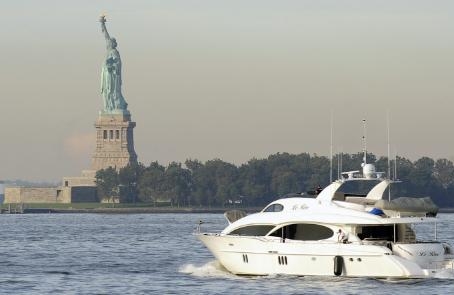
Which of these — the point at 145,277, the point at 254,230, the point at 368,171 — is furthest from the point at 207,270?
the point at 368,171

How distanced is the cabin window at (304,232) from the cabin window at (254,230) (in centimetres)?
72

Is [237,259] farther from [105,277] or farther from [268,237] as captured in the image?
[105,277]

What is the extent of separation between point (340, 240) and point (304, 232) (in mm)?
1935

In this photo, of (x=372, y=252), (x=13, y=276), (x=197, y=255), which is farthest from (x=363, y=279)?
(x=197, y=255)

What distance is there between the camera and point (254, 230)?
2574 inches

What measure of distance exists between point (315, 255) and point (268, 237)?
2.61 m

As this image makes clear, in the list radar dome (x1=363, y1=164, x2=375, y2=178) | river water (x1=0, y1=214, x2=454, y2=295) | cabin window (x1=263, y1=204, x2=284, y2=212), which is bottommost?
river water (x1=0, y1=214, x2=454, y2=295)

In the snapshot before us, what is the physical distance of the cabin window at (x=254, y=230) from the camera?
2557 inches

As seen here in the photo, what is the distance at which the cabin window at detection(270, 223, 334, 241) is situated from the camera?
63219 mm

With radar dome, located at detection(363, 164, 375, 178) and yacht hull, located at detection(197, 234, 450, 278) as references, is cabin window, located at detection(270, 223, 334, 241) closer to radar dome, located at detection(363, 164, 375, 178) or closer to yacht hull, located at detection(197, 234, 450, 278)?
yacht hull, located at detection(197, 234, 450, 278)

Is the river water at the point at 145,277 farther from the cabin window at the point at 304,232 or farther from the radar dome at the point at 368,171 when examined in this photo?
the radar dome at the point at 368,171

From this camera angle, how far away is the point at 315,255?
2457 inches

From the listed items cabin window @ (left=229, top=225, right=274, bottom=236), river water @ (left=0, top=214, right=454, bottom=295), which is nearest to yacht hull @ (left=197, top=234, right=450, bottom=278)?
river water @ (left=0, top=214, right=454, bottom=295)

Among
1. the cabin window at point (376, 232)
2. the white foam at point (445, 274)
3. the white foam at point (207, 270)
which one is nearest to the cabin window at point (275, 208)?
the white foam at point (207, 270)
